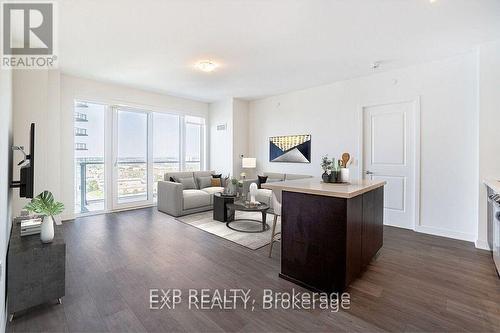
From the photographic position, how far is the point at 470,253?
3123 millimetres

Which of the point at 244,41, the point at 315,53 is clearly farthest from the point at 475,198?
the point at 244,41

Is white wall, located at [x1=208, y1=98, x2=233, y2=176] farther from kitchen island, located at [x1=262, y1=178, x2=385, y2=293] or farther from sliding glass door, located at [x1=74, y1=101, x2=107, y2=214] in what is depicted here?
kitchen island, located at [x1=262, y1=178, x2=385, y2=293]

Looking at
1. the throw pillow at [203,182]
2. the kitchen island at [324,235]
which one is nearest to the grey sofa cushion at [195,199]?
the throw pillow at [203,182]

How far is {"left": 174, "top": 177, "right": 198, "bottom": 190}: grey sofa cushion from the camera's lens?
5637mm

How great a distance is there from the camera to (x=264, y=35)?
301 cm

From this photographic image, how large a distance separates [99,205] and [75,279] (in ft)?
10.5

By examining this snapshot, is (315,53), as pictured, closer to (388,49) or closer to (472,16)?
(388,49)

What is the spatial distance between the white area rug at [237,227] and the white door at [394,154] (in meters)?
2.05

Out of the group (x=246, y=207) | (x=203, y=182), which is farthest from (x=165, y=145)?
(x=246, y=207)

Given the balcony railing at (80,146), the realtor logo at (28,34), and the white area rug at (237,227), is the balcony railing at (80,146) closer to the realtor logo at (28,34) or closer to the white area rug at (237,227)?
the realtor logo at (28,34)

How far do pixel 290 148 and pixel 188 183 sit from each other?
8.50ft

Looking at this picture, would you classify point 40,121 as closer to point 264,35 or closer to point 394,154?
point 264,35

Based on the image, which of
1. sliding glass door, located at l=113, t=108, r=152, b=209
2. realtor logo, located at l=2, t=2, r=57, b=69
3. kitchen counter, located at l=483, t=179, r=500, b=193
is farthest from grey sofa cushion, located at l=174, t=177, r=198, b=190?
kitchen counter, located at l=483, t=179, r=500, b=193

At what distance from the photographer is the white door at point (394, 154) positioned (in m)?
4.11
